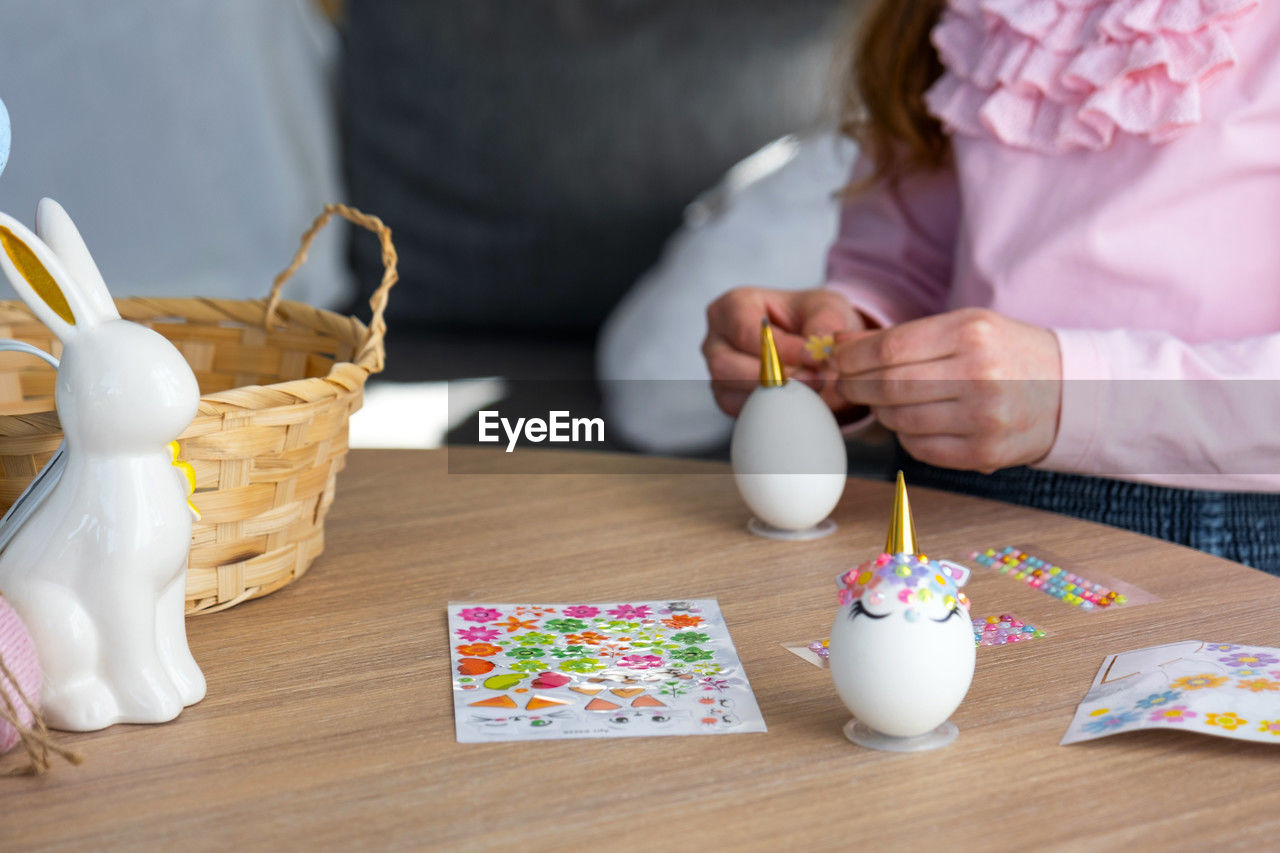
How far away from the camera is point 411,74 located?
6.01 ft

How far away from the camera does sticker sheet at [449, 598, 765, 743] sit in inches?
18.8

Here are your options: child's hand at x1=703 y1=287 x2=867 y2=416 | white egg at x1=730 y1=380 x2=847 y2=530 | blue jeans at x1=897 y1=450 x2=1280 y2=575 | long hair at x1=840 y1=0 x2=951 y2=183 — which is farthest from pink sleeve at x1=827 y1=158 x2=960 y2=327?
white egg at x1=730 y1=380 x2=847 y2=530

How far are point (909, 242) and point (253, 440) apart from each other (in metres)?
0.71

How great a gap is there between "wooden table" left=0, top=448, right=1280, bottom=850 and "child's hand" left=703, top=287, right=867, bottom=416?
22 centimetres

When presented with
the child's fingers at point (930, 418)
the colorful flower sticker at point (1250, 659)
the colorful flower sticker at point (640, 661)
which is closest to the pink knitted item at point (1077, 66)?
the child's fingers at point (930, 418)

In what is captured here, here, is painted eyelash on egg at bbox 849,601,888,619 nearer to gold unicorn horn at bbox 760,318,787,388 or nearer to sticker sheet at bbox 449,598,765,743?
sticker sheet at bbox 449,598,765,743

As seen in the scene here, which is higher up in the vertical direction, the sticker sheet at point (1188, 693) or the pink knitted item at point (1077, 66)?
the pink knitted item at point (1077, 66)

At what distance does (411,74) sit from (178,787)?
1562mm

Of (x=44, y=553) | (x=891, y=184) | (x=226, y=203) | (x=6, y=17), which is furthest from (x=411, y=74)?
(x=44, y=553)

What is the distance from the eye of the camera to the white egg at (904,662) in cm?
44

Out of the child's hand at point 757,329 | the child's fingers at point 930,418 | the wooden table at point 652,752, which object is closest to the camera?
the wooden table at point 652,752

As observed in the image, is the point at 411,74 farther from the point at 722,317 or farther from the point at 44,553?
the point at 44,553

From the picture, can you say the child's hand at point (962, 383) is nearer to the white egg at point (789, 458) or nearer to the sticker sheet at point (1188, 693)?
the white egg at point (789, 458)

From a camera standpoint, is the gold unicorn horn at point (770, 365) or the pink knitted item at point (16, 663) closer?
the pink knitted item at point (16, 663)
